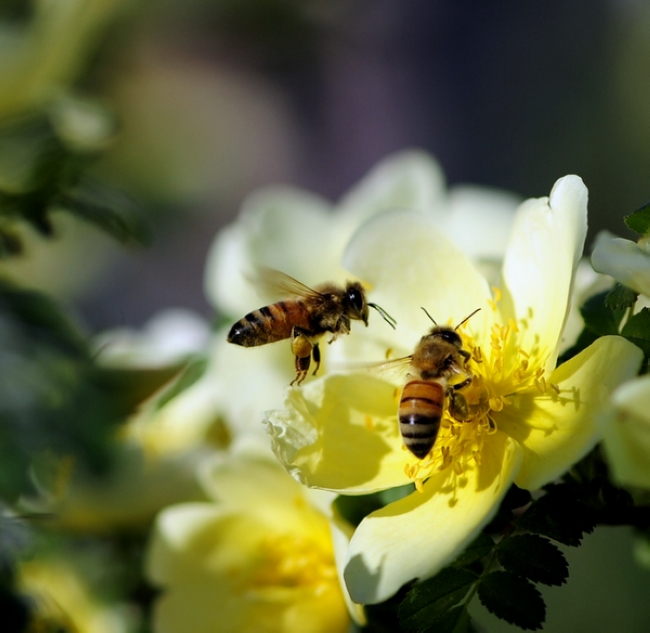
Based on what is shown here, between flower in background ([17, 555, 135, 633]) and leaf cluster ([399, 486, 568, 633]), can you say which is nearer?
leaf cluster ([399, 486, 568, 633])

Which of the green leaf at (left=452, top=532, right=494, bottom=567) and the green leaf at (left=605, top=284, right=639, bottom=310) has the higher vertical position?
the green leaf at (left=605, top=284, right=639, bottom=310)

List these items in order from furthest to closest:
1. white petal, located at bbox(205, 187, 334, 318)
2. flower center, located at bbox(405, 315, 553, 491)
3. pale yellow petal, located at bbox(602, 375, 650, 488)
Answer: white petal, located at bbox(205, 187, 334, 318) < flower center, located at bbox(405, 315, 553, 491) < pale yellow petal, located at bbox(602, 375, 650, 488)

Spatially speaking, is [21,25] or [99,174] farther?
[99,174]

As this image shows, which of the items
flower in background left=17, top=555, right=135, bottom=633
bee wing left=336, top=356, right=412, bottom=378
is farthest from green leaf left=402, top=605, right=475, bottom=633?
flower in background left=17, top=555, right=135, bottom=633

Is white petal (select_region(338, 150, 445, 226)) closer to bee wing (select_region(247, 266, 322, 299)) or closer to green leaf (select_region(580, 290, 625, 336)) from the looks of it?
bee wing (select_region(247, 266, 322, 299))

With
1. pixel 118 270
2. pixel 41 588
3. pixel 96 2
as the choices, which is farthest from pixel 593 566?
pixel 118 270

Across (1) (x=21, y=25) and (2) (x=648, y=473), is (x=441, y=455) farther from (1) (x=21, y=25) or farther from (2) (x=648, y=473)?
(1) (x=21, y=25)

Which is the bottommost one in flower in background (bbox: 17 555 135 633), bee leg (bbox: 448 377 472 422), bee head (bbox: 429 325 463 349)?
flower in background (bbox: 17 555 135 633)
